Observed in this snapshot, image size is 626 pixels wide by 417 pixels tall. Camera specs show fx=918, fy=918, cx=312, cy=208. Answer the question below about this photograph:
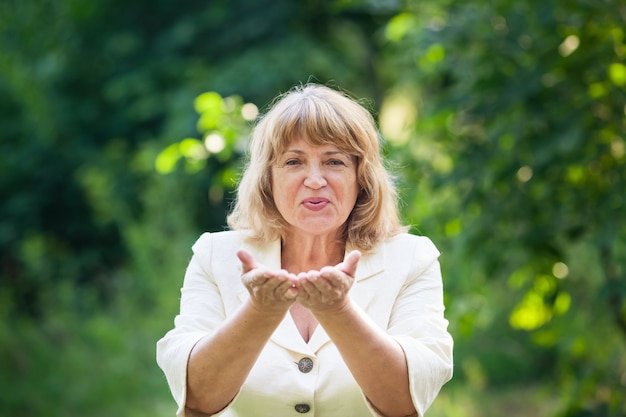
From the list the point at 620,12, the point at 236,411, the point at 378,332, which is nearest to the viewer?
the point at 378,332

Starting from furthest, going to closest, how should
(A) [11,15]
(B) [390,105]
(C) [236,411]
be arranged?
1. (B) [390,105]
2. (A) [11,15]
3. (C) [236,411]

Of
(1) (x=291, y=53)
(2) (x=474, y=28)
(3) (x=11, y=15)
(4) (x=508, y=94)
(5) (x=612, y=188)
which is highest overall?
(3) (x=11, y=15)

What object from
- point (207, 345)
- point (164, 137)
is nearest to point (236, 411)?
point (207, 345)

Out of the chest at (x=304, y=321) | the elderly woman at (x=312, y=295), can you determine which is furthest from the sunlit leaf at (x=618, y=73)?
the chest at (x=304, y=321)

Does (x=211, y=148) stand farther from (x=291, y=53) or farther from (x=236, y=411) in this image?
(x=291, y=53)

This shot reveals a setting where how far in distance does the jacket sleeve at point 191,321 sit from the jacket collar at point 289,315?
0.08m

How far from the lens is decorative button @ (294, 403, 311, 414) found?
2.02 metres

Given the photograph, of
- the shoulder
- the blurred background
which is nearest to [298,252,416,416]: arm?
the shoulder

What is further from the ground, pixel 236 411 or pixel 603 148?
pixel 603 148

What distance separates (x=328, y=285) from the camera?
5.74 feet

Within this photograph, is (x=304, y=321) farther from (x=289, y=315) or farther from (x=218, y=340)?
(x=218, y=340)

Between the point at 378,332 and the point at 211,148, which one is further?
the point at 211,148

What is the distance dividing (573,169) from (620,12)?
0.66 m

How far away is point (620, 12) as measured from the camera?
334 cm
